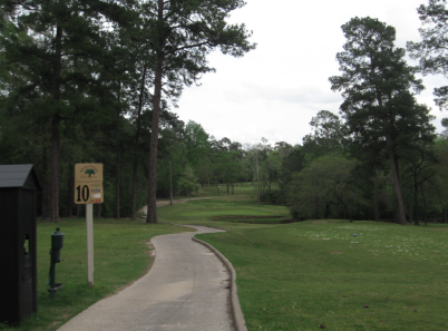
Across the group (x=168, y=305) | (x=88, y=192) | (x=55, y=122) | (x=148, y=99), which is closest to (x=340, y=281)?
(x=168, y=305)

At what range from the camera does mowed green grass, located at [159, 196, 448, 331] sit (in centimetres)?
528

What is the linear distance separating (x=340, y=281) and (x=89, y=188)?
7.19 metres

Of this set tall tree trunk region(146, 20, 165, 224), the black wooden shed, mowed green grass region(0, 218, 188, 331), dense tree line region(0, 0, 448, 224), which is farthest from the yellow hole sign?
tall tree trunk region(146, 20, 165, 224)

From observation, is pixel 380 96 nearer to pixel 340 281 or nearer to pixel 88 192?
pixel 340 281

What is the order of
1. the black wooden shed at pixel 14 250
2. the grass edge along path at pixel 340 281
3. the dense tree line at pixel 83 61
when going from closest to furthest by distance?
the black wooden shed at pixel 14 250, the grass edge along path at pixel 340 281, the dense tree line at pixel 83 61

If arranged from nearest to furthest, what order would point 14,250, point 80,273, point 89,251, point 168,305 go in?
1. point 14,250
2. point 168,305
3. point 89,251
4. point 80,273

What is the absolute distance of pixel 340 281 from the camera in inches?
387

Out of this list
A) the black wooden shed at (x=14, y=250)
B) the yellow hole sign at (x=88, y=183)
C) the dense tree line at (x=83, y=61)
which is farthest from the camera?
the dense tree line at (x=83, y=61)

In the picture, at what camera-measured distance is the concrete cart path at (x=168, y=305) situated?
5348 millimetres

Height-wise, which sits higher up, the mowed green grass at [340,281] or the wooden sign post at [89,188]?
the wooden sign post at [89,188]

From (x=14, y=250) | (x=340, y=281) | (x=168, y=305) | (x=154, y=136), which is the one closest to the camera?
(x=14, y=250)

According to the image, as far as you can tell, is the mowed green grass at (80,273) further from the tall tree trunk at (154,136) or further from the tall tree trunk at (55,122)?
the tall tree trunk at (154,136)

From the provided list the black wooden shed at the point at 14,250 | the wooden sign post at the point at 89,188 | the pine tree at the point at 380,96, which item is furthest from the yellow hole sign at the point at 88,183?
the pine tree at the point at 380,96

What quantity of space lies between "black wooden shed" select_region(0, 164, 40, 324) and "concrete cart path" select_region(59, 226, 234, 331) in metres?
0.75
